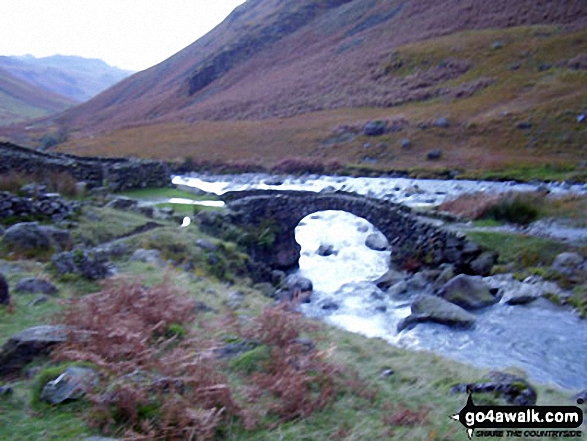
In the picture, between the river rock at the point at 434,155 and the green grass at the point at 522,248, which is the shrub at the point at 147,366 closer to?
the green grass at the point at 522,248

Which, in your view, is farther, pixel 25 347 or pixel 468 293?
pixel 468 293

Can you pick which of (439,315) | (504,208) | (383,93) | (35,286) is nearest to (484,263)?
(504,208)

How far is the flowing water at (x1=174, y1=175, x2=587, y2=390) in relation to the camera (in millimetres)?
12539

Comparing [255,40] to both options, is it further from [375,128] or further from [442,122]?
[442,122]

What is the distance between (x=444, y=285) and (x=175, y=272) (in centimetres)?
927

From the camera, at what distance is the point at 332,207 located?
23.3 metres

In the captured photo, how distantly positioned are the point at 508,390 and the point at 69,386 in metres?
5.29

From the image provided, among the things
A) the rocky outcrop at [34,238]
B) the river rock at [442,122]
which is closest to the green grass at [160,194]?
the rocky outcrop at [34,238]

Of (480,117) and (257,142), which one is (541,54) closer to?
(480,117)

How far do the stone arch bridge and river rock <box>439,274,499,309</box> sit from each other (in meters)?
2.11

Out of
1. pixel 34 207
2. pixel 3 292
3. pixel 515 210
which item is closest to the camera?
pixel 3 292

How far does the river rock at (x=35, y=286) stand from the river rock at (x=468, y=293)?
463 inches

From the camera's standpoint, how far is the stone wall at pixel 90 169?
22562 mm

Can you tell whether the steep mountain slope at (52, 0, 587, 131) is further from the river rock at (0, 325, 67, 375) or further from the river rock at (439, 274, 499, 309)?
the river rock at (0, 325, 67, 375)
